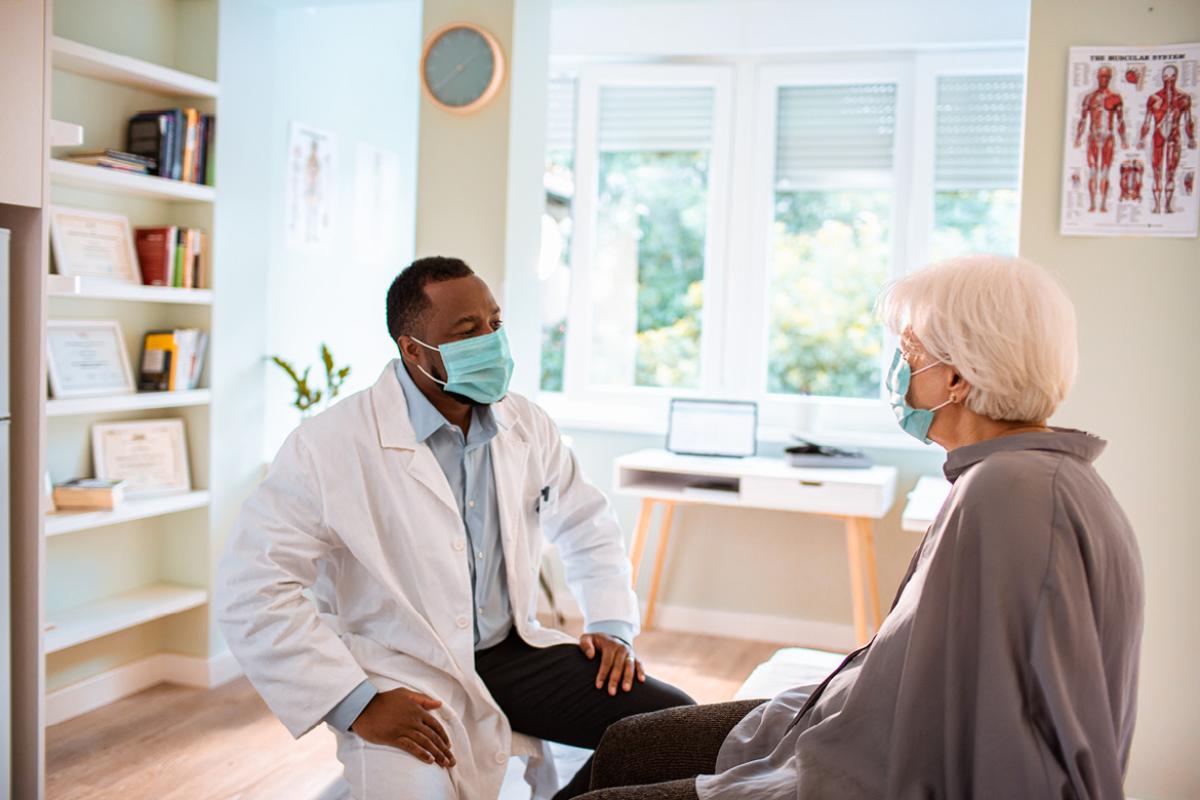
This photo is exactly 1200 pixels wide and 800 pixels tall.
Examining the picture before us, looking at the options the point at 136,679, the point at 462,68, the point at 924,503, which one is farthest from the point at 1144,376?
the point at 136,679

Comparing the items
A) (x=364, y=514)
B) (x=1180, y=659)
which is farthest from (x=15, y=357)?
(x=1180, y=659)

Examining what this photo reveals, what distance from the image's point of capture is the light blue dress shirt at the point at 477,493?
204 cm

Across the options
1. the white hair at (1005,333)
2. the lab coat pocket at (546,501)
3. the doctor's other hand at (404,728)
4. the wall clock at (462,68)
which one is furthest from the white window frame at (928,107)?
the doctor's other hand at (404,728)

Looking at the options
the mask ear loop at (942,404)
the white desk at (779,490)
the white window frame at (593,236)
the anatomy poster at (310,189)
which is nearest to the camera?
the mask ear loop at (942,404)

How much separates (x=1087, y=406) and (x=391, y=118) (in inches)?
118

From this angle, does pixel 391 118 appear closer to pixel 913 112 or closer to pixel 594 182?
pixel 594 182

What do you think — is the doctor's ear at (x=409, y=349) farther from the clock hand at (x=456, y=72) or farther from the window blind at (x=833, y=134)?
the window blind at (x=833, y=134)

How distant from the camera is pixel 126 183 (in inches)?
119

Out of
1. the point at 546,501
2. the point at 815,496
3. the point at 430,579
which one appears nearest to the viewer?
the point at 430,579

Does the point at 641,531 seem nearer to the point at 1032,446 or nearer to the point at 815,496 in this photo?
the point at 815,496

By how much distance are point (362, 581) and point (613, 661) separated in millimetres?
501

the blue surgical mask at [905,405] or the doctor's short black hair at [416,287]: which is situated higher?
the doctor's short black hair at [416,287]

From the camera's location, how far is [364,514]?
190 cm

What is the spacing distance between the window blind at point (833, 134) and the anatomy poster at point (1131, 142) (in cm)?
163
